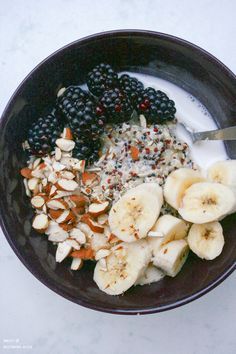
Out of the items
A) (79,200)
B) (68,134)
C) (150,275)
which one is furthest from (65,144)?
(150,275)

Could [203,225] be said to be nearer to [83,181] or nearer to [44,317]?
[83,181]

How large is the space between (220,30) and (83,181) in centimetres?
50

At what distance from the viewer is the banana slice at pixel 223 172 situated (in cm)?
112

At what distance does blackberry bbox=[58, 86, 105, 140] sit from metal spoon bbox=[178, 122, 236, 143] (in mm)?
204

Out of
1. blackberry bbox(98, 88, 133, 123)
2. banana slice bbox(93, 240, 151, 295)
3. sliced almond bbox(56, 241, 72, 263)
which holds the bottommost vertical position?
banana slice bbox(93, 240, 151, 295)

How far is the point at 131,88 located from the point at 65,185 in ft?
0.83

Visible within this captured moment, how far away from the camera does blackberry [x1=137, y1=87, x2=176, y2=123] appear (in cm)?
114

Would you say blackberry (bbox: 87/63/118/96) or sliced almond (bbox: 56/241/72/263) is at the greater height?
blackberry (bbox: 87/63/118/96)

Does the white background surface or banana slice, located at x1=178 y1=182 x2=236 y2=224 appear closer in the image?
banana slice, located at x1=178 y1=182 x2=236 y2=224

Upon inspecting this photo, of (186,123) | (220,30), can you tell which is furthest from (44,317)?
(220,30)

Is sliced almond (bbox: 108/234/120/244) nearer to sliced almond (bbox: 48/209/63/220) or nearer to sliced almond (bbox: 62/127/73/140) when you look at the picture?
sliced almond (bbox: 48/209/63/220)

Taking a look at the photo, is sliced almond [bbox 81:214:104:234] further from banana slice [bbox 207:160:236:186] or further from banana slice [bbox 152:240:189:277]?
banana slice [bbox 207:160:236:186]

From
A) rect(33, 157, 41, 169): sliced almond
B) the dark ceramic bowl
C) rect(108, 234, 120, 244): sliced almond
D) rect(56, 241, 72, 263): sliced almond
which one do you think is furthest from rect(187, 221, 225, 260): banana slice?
rect(33, 157, 41, 169): sliced almond

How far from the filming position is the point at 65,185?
3.73ft
